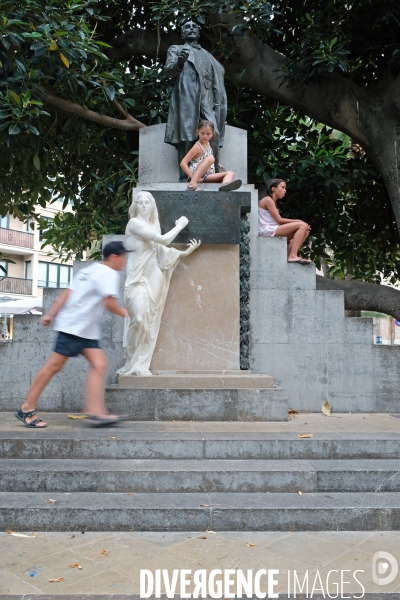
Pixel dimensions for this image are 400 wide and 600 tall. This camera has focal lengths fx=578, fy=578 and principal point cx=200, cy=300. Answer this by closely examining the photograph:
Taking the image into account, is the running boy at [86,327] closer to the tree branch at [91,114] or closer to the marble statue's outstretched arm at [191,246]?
the marble statue's outstretched arm at [191,246]

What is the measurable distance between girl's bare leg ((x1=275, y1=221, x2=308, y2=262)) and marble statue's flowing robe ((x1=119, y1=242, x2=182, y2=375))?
1.83 m

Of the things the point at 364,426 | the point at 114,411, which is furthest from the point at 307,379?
the point at 114,411

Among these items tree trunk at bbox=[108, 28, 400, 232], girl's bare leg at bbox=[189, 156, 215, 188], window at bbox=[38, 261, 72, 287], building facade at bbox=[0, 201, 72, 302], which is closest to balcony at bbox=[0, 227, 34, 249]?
building facade at bbox=[0, 201, 72, 302]

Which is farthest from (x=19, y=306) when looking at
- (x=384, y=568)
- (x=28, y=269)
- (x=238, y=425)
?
(x=28, y=269)

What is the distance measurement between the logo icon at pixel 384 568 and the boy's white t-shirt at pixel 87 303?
318 centimetres

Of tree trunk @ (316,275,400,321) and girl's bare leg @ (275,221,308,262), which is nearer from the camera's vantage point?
girl's bare leg @ (275,221,308,262)

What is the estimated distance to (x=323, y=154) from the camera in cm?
1213

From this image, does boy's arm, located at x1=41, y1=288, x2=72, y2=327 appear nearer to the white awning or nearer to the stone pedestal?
the stone pedestal

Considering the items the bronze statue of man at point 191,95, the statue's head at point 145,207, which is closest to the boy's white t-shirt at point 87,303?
the statue's head at point 145,207

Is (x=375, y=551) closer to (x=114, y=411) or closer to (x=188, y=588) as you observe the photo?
(x=188, y=588)

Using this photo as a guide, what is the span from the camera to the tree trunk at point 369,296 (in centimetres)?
1124

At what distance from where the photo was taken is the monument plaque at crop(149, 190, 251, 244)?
7.44m

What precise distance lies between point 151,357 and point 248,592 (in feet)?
14.0

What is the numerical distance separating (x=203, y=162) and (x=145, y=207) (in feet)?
4.33
